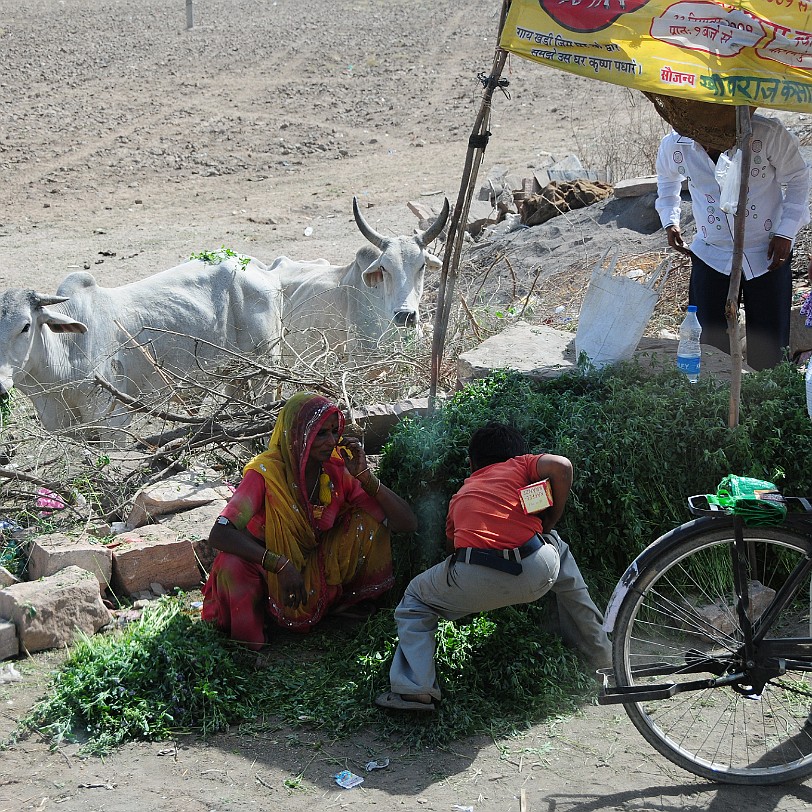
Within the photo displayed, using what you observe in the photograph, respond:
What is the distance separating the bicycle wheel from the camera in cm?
309

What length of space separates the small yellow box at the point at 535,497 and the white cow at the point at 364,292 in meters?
3.69

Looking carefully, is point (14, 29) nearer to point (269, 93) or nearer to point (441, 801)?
point (269, 93)

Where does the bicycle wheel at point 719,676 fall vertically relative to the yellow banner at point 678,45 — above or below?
below

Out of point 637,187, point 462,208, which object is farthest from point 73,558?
point 637,187

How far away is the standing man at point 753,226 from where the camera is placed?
4.75 metres

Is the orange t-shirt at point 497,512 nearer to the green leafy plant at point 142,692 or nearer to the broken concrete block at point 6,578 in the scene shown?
the green leafy plant at point 142,692

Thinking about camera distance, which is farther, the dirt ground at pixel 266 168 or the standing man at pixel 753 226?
the standing man at pixel 753 226

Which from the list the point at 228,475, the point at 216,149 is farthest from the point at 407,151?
the point at 228,475

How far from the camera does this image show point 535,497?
3352 mm

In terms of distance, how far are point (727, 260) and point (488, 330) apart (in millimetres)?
2211

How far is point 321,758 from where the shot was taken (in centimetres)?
338

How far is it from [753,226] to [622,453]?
150 centimetres

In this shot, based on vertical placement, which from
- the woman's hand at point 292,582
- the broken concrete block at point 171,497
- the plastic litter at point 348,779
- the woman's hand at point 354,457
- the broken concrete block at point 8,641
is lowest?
the broken concrete block at point 8,641

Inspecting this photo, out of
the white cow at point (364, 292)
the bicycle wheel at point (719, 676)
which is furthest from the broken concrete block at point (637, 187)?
the bicycle wheel at point (719, 676)
